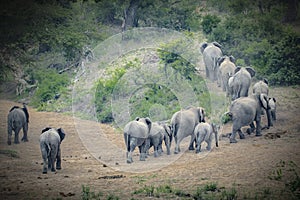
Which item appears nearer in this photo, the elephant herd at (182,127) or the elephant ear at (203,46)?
the elephant herd at (182,127)

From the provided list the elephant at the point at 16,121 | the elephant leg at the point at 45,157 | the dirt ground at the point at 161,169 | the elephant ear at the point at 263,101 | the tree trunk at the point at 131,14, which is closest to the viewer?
the dirt ground at the point at 161,169

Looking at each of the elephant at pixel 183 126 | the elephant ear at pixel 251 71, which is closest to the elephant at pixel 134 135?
the elephant at pixel 183 126

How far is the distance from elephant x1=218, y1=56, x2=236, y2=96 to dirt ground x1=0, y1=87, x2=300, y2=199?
3298 mm

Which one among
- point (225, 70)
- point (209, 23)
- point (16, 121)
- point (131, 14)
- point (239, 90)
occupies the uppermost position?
point (131, 14)

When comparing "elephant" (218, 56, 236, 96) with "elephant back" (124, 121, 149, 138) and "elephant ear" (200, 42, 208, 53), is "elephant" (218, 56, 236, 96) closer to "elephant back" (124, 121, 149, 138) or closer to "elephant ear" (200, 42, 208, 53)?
"elephant ear" (200, 42, 208, 53)

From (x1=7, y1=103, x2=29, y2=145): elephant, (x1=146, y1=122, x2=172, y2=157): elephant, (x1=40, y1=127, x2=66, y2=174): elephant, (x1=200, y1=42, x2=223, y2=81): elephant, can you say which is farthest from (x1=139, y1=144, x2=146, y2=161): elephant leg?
(x1=200, y1=42, x2=223, y2=81): elephant

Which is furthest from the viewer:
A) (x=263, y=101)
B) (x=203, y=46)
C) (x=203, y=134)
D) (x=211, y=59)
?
(x=203, y=46)

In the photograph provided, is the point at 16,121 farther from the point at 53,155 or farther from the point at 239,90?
the point at 239,90

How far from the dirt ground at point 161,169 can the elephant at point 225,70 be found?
130 inches

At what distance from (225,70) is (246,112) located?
538 centimetres

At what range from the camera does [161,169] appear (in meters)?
16.1

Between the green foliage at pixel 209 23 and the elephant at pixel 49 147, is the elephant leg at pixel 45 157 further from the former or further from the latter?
the green foliage at pixel 209 23

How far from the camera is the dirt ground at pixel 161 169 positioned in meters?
14.0

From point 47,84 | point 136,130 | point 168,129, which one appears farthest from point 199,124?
point 47,84
